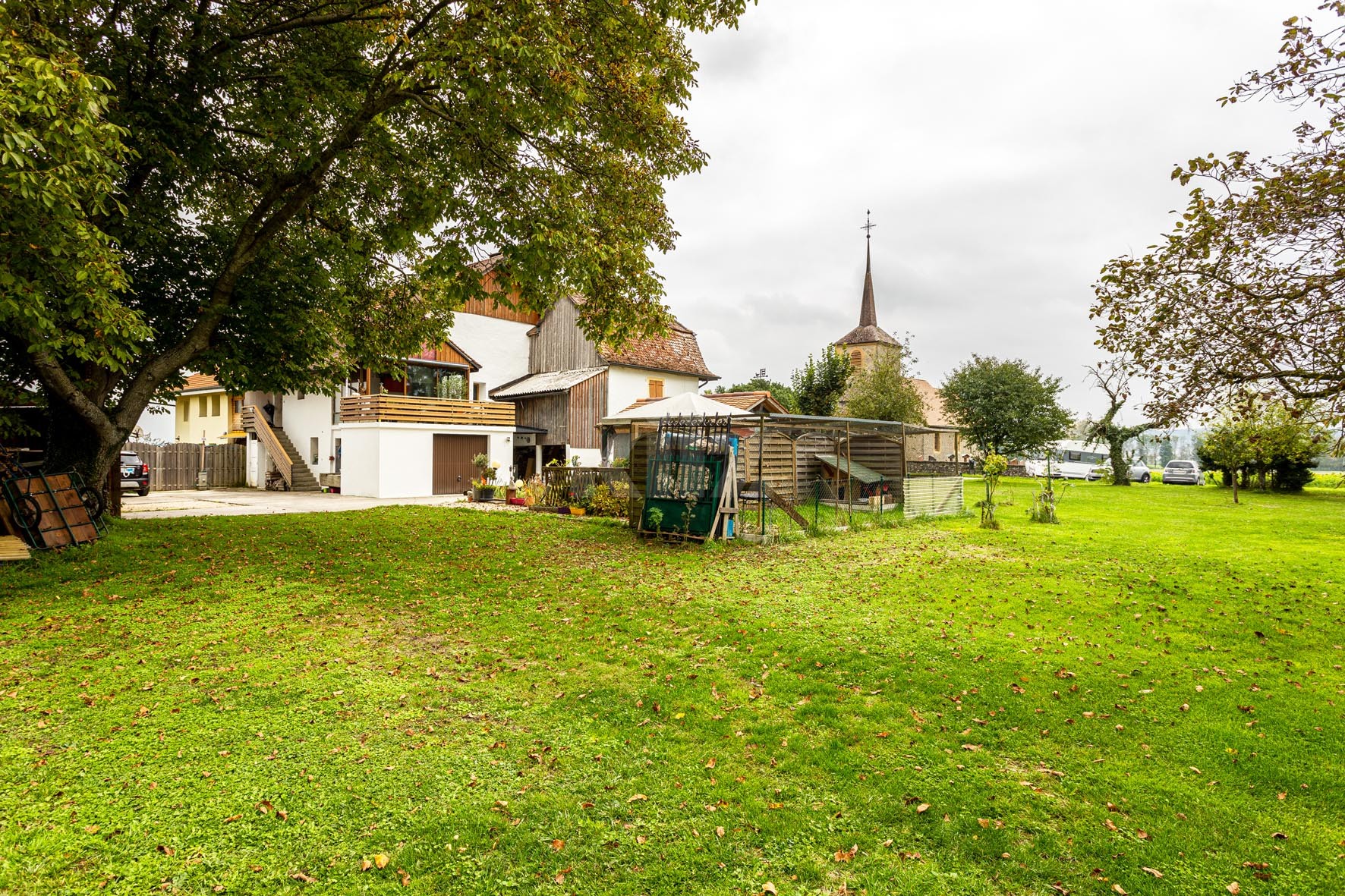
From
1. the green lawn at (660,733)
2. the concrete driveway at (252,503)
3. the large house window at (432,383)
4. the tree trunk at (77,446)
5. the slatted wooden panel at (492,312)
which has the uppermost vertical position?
the slatted wooden panel at (492,312)

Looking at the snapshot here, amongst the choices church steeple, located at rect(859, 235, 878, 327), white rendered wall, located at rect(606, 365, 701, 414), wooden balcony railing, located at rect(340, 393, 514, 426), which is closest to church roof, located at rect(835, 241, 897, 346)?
church steeple, located at rect(859, 235, 878, 327)

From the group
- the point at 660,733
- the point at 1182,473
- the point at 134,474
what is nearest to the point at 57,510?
the point at 660,733

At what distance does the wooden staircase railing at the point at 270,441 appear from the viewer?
92.2 feet

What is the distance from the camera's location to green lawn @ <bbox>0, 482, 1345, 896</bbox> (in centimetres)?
314

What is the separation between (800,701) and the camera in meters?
5.16

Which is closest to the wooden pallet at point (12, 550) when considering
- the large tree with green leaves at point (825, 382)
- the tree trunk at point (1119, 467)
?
the large tree with green leaves at point (825, 382)

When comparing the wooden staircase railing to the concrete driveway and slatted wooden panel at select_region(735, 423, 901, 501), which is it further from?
slatted wooden panel at select_region(735, 423, 901, 501)

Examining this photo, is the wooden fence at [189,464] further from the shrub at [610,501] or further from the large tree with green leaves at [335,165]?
the shrub at [610,501]

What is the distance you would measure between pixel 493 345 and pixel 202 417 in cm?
1767

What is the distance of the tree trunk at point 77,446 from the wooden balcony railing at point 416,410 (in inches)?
519

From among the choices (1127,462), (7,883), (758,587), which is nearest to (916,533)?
(758,587)

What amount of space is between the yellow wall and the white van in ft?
163

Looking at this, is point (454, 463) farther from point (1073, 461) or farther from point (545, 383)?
point (1073, 461)

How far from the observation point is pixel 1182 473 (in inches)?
1512
